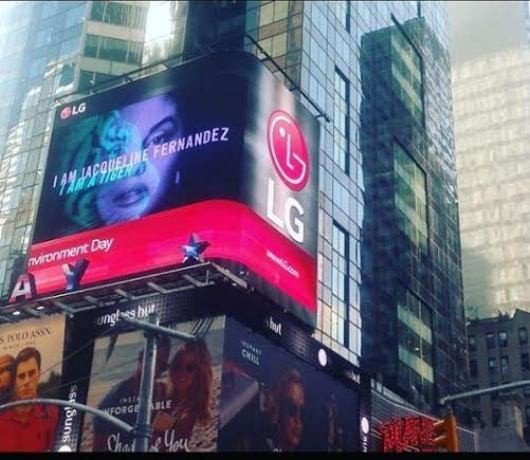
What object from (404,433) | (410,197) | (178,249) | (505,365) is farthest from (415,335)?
(505,365)

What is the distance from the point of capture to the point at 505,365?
381ft

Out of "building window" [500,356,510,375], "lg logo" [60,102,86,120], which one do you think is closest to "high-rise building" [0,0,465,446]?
"lg logo" [60,102,86,120]

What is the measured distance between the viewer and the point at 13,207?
69.8 meters

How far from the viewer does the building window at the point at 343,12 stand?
7762cm

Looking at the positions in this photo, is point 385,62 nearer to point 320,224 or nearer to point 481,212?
point 320,224

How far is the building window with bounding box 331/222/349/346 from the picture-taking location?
62.7 meters

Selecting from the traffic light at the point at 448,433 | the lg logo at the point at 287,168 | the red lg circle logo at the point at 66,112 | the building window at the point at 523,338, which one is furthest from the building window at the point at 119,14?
the traffic light at the point at 448,433

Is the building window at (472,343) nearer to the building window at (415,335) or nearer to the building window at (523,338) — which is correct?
the building window at (523,338)

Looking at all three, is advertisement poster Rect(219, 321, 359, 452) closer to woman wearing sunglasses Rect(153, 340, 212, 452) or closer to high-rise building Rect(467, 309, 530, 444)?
woman wearing sunglasses Rect(153, 340, 212, 452)

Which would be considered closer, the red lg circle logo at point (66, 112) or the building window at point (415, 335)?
the red lg circle logo at point (66, 112)

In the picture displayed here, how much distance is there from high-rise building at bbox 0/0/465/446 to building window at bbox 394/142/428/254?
17cm

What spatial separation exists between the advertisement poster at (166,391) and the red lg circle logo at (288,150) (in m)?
12.3

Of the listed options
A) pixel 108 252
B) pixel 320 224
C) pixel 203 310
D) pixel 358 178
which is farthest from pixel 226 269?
pixel 358 178

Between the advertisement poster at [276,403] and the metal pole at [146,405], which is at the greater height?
the advertisement poster at [276,403]
